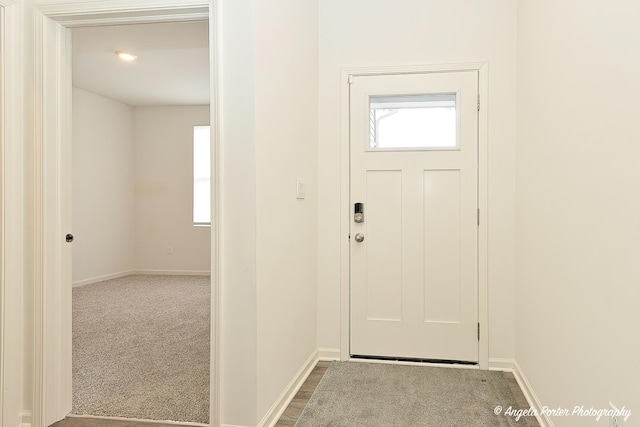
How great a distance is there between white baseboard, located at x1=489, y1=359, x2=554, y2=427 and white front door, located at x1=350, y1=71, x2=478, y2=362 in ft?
0.51

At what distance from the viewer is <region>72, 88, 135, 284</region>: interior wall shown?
652cm

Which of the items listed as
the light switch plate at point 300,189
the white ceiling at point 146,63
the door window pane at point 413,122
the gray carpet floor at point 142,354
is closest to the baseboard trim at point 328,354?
the gray carpet floor at point 142,354

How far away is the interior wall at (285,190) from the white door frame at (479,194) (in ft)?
0.70

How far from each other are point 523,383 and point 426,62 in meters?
2.21

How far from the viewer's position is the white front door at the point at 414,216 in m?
3.30

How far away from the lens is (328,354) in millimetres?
3469

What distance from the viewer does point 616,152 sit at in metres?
1.50

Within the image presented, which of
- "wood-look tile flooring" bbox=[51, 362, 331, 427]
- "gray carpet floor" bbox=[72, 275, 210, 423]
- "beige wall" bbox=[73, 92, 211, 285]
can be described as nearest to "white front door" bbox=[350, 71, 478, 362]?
"wood-look tile flooring" bbox=[51, 362, 331, 427]

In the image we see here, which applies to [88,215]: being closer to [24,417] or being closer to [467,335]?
[24,417]

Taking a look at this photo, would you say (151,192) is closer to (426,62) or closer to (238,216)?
(426,62)

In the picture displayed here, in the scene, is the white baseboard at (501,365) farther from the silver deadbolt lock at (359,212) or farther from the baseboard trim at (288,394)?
the silver deadbolt lock at (359,212)

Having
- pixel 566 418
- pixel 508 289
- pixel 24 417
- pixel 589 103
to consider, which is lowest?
pixel 24 417

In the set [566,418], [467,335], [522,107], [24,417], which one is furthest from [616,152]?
[24,417]

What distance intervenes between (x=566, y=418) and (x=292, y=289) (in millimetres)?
1503
